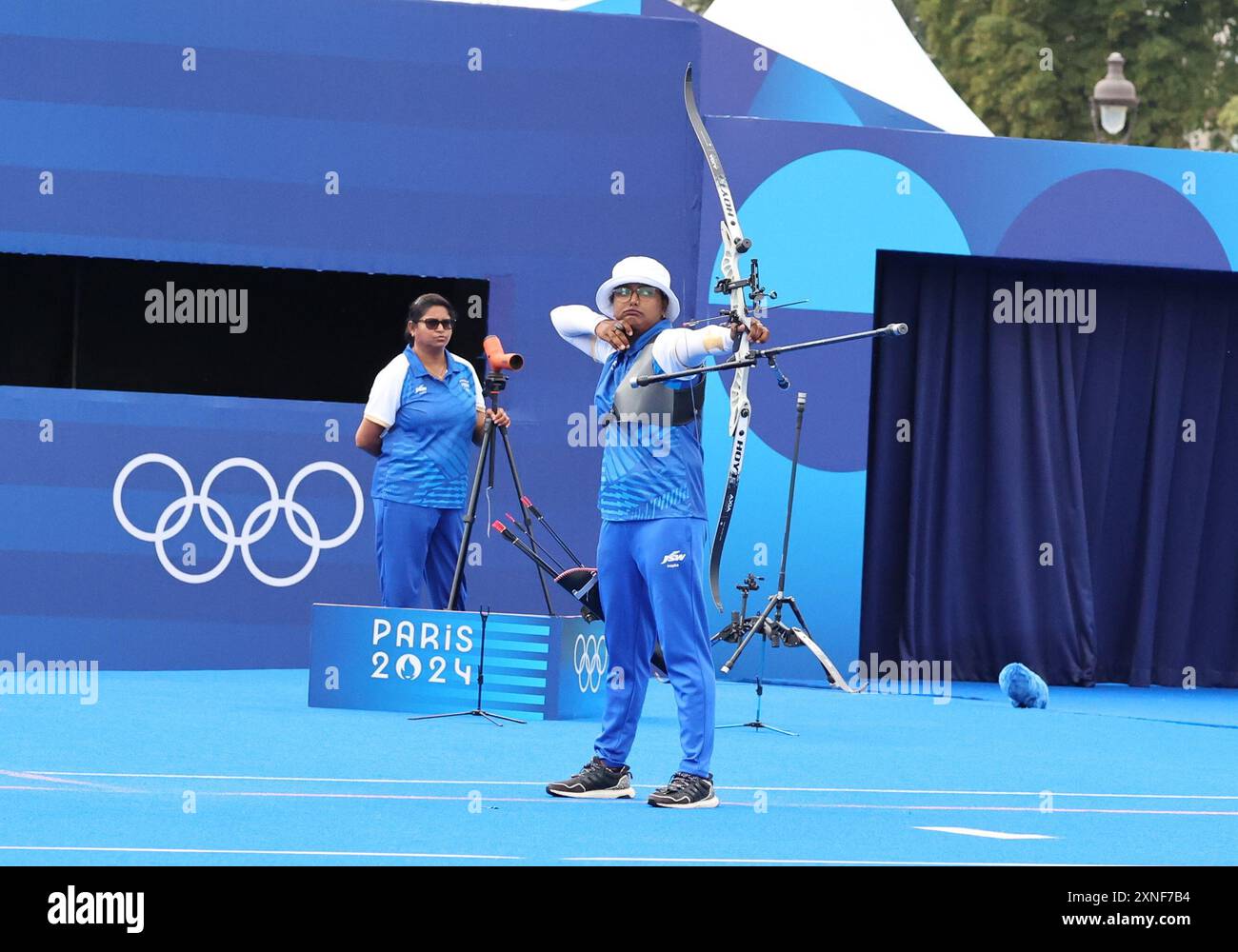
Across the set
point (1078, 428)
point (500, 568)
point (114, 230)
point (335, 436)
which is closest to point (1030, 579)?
point (1078, 428)

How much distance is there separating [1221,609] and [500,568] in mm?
4815

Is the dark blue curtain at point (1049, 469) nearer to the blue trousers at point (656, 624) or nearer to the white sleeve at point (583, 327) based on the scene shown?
the white sleeve at point (583, 327)

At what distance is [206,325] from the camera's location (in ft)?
38.2

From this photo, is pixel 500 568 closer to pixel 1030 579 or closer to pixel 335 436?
pixel 335 436

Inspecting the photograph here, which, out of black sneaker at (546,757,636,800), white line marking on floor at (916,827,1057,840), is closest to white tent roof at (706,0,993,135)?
black sneaker at (546,757,636,800)

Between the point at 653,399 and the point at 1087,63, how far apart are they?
2230cm

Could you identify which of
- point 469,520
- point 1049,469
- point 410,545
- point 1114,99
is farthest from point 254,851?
point 1114,99

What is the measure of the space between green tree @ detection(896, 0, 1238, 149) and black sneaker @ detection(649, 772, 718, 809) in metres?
21.5

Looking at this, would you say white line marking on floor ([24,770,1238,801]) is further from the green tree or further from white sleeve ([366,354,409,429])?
the green tree

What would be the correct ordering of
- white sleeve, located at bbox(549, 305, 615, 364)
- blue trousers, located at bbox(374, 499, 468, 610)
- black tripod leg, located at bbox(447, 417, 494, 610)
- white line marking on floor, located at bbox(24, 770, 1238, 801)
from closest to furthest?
1. white line marking on floor, located at bbox(24, 770, 1238, 801)
2. white sleeve, located at bbox(549, 305, 615, 364)
3. black tripod leg, located at bbox(447, 417, 494, 610)
4. blue trousers, located at bbox(374, 499, 468, 610)

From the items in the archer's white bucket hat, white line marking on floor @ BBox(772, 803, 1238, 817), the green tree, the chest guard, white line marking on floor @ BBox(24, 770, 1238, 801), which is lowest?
white line marking on floor @ BBox(24, 770, 1238, 801)

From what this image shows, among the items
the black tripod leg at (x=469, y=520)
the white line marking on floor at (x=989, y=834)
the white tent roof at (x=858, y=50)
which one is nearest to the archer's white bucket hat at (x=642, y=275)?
the white line marking on floor at (x=989, y=834)

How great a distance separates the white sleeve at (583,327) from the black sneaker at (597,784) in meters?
1.36

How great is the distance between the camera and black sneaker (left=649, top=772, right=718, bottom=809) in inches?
253
